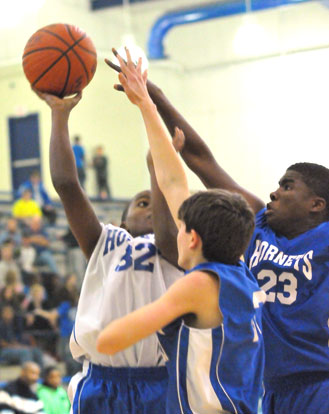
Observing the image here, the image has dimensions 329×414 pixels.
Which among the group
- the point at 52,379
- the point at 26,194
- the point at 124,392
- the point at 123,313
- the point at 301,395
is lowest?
the point at 52,379

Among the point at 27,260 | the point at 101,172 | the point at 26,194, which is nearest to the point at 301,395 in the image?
the point at 27,260

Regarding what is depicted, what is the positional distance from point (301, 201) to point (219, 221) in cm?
121

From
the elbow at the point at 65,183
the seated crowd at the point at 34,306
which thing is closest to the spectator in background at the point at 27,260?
the seated crowd at the point at 34,306

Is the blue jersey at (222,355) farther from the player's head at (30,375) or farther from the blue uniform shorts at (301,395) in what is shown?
the player's head at (30,375)

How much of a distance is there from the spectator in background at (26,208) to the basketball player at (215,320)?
12.6m

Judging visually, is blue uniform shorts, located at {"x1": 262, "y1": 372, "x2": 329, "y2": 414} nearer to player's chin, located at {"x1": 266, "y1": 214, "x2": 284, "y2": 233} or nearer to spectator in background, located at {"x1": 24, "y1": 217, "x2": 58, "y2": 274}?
player's chin, located at {"x1": 266, "y1": 214, "x2": 284, "y2": 233}

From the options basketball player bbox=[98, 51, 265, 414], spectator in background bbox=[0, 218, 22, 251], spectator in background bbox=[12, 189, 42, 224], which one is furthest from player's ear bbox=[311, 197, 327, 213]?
spectator in background bbox=[12, 189, 42, 224]

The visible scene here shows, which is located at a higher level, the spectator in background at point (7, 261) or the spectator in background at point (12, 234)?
the spectator in background at point (12, 234)

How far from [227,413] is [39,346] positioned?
10005 mm

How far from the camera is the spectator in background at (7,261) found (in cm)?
1391

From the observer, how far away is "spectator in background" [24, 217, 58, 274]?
14.7 m

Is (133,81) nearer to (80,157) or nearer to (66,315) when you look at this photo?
(66,315)

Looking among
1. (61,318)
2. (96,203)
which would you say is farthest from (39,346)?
(96,203)

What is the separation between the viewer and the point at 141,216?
13.4 feet
